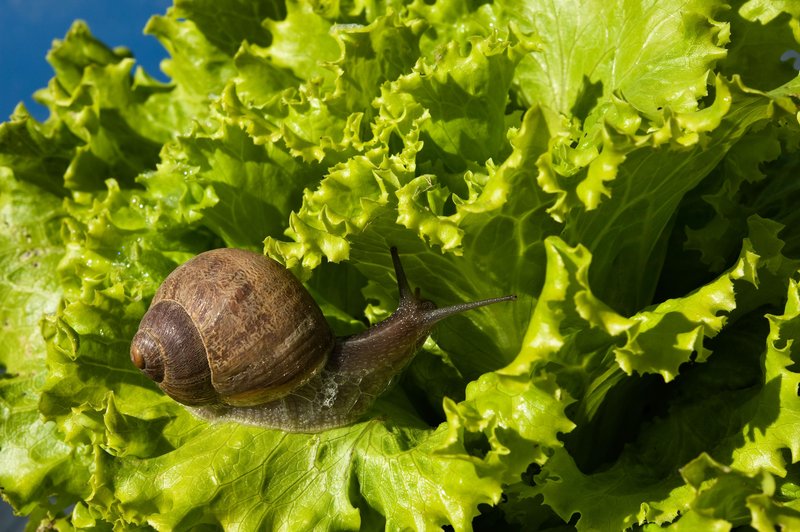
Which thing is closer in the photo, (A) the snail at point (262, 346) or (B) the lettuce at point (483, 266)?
(B) the lettuce at point (483, 266)

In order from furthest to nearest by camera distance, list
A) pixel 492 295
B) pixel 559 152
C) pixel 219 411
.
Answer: pixel 219 411, pixel 492 295, pixel 559 152

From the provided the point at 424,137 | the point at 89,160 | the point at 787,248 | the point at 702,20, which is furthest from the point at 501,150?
the point at 89,160

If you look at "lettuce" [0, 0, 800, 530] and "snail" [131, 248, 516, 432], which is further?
Result: "snail" [131, 248, 516, 432]

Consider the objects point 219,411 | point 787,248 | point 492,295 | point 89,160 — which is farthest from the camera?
point 89,160

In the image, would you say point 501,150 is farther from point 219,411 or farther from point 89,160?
point 89,160
